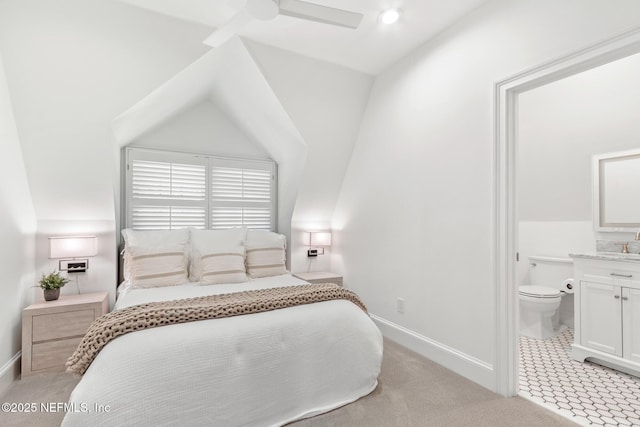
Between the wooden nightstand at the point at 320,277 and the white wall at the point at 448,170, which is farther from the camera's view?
the wooden nightstand at the point at 320,277

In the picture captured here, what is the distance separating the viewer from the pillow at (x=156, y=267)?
105 inches

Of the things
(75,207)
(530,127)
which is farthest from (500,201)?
(75,207)

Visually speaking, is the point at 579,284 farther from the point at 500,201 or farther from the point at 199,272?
the point at 199,272

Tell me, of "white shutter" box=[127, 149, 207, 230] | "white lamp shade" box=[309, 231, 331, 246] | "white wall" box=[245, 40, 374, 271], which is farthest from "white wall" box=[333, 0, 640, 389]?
"white shutter" box=[127, 149, 207, 230]

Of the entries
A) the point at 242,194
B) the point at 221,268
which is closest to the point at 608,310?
the point at 221,268

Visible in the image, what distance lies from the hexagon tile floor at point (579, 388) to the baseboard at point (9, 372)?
3.61 metres

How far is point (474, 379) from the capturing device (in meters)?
2.31

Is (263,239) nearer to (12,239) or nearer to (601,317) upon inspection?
(12,239)

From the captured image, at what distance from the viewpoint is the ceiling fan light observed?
A: 5.91 ft

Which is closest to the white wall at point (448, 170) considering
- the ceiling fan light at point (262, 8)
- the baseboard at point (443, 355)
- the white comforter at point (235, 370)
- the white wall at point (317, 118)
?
the baseboard at point (443, 355)

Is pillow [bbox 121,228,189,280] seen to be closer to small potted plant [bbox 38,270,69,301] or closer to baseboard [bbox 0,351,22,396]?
small potted plant [bbox 38,270,69,301]

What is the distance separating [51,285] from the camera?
258cm

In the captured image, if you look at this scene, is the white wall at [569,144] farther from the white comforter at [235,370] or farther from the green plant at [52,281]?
the green plant at [52,281]

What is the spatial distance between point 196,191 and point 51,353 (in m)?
1.92
